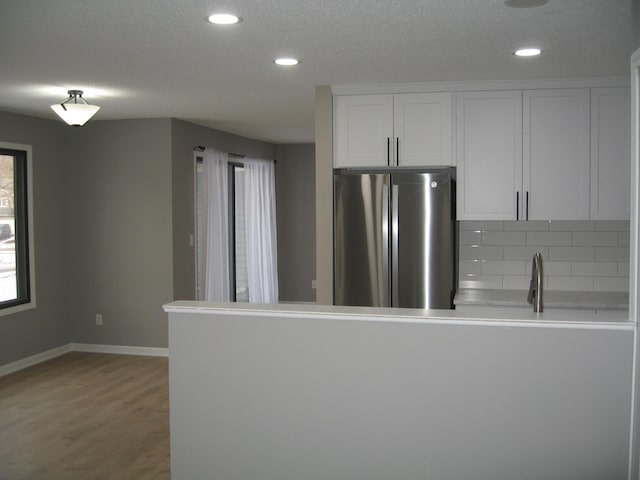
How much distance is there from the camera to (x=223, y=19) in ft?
9.71

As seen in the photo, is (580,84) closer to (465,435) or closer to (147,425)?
(465,435)

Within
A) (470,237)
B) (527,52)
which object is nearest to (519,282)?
(470,237)

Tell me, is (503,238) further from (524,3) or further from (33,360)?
(33,360)

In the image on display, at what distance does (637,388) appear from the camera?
2492mm

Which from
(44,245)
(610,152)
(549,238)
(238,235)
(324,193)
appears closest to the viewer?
(610,152)

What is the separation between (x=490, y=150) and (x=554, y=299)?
1.11m

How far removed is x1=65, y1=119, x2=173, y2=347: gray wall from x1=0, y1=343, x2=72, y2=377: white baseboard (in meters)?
0.18

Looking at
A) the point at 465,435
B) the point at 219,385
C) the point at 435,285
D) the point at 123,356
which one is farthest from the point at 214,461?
the point at 123,356

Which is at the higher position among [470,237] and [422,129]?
[422,129]

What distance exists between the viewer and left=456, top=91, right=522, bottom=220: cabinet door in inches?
176

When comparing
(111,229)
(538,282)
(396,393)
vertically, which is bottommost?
(396,393)

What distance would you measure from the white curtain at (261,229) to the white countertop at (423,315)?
537 centimetres

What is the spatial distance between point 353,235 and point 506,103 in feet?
4.60

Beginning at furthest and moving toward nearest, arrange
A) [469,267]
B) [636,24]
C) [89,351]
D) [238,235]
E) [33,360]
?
[238,235] < [89,351] < [33,360] < [469,267] < [636,24]
